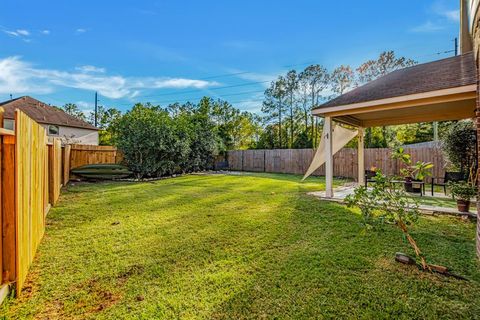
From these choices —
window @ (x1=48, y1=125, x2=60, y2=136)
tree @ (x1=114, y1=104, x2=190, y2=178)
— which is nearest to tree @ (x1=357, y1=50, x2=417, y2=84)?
tree @ (x1=114, y1=104, x2=190, y2=178)

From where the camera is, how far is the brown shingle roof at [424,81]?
494 cm

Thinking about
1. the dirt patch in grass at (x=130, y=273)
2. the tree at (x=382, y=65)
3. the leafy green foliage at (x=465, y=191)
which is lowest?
the dirt patch in grass at (x=130, y=273)

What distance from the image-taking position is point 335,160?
1359 centimetres

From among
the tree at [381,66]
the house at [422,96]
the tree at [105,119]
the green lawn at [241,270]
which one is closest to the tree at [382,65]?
the tree at [381,66]

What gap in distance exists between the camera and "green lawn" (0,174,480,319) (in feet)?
6.47

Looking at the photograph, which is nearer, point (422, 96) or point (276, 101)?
point (422, 96)

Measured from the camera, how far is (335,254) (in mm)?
2998

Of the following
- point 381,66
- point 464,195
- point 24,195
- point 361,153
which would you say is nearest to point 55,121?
point 24,195

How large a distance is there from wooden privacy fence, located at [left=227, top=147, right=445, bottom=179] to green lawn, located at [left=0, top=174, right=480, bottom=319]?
7.43m

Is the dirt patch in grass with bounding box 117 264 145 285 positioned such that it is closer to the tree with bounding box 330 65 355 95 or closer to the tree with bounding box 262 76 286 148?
the tree with bounding box 262 76 286 148

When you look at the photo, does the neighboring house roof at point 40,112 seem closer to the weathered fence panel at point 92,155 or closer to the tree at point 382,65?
the weathered fence panel at point 92,155

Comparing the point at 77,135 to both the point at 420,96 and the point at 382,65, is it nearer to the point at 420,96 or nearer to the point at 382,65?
the point at 420,96

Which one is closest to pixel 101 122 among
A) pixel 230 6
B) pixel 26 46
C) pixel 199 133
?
pixel 26 46

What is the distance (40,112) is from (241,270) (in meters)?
23.1
